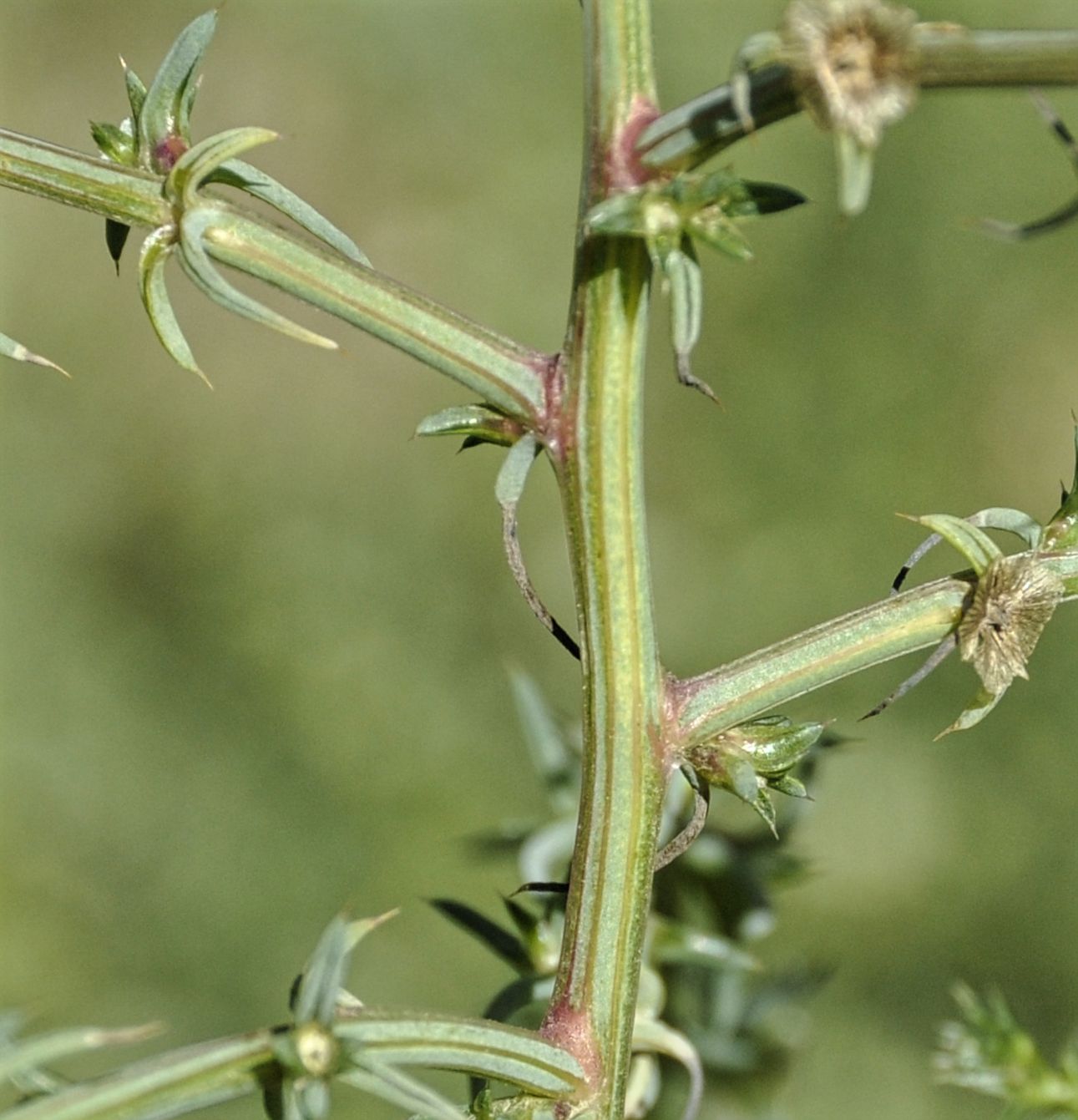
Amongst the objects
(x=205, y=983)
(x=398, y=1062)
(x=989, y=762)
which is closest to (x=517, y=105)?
(x=989, y=762)

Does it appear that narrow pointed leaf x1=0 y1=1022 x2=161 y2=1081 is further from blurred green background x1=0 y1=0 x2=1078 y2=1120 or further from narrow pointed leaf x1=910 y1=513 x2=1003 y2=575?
blurred green background x1=0 y1=0 x2=1078 y2=1120

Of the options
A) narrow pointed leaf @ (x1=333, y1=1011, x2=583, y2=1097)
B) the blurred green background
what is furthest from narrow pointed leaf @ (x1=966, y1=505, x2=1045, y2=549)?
the blurred green background

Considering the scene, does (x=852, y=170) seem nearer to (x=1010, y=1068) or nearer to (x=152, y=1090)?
(x=152, y=1090)

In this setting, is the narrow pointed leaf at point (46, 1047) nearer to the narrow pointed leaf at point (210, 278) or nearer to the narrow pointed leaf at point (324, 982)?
the narrow pointed leaf at point (324, 982)

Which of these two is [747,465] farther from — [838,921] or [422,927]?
[422,927]

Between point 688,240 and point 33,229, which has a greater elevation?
point 33,229

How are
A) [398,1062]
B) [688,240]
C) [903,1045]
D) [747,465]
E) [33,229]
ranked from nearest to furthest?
[398,1062] < [688,240] < [903,1045] < [747,465] < [33,229]
